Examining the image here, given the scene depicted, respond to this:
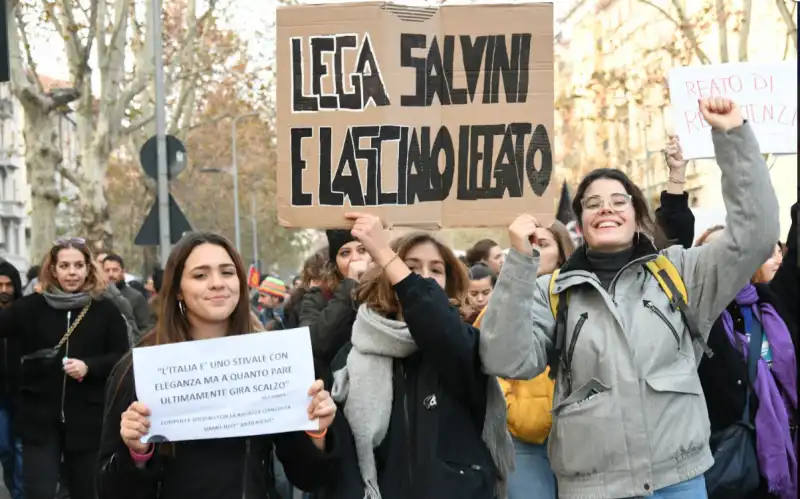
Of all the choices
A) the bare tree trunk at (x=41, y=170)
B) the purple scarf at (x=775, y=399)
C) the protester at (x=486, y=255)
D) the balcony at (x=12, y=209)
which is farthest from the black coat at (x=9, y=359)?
the balcony at (x=12, y=209)

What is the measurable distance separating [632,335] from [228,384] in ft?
4.31

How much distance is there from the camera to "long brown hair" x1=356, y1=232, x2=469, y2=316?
13.6ft

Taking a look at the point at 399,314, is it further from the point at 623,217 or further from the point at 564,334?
the point at 623,217

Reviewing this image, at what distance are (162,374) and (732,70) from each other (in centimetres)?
366

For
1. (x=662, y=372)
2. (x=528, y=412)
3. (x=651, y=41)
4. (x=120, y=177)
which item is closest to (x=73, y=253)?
(x=528, y=412)

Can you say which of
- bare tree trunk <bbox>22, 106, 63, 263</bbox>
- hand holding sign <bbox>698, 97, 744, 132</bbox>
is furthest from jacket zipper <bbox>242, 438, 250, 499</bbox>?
bare tree trunk <bbox>22, 106, 63, 263</bbox>

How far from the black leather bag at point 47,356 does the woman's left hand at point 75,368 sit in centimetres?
25

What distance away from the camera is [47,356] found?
288 inches

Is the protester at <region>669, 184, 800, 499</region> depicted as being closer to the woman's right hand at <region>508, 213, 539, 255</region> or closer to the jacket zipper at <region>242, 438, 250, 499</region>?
the woman's right hand at <region>508, 213, 539, 255</region>

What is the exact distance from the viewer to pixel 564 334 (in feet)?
13.4

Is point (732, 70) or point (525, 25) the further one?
point (732, 70)

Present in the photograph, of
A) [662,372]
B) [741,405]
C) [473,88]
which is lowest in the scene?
[741,405]

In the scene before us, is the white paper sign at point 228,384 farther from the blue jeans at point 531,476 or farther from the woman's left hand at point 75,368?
the woman's left hand at point 75,368

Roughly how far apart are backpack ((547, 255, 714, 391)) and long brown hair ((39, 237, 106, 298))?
4026 mm
